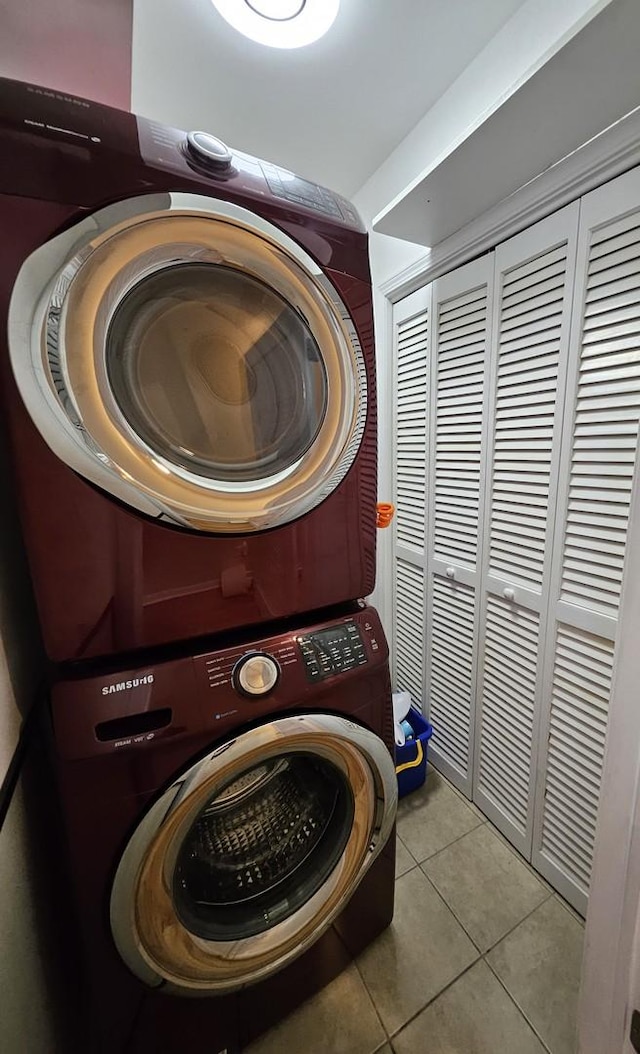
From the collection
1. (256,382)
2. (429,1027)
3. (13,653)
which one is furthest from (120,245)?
(429,1027)

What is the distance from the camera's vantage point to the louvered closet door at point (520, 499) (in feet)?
3.59

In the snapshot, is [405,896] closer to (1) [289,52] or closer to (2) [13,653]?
(2) [13,653]

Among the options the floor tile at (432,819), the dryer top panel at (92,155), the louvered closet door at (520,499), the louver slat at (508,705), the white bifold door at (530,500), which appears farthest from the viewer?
the floor tile at (432,819)

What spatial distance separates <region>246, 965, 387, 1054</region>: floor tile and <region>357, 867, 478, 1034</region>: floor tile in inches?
1.3

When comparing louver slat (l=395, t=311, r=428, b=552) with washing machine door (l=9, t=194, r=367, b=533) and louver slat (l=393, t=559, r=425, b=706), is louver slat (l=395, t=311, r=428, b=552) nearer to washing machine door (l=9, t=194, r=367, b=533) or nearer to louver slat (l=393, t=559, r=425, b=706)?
louver slat (l=393, t=559, r=425, b=706)

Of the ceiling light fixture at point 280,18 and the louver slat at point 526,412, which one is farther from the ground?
the ceiling light fixture at point 280,18

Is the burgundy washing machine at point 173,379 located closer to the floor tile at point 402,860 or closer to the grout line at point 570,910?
the floor tile at point 402,860

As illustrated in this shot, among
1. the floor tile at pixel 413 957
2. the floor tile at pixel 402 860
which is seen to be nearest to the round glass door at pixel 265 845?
the floor tile at pixel 413 957

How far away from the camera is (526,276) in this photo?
3.75 feet

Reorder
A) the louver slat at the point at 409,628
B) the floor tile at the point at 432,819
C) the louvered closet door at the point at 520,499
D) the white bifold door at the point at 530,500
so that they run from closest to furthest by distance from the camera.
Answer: the white bifold door at the point at 530,500
the louvered closet door at the point at 520,499
the floor tile at the point at 432,819
the louver slat at the point at 409,628

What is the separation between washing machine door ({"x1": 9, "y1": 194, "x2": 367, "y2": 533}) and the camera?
0.54 meters

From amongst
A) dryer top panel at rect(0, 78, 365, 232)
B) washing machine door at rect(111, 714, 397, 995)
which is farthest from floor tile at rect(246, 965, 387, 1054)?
dryer top panel at rect(0, 78, 365, 232)

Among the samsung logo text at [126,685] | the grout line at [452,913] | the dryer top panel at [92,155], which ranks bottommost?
the grout line at [452,913]

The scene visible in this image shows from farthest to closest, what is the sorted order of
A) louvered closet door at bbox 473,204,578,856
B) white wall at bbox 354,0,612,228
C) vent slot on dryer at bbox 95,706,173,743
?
1. louvered closet door at bbox 473,204,578,856
2. white wall at bbox 354,0,612,228
3. vent slot on dryer at bbox 95,706,173,743
